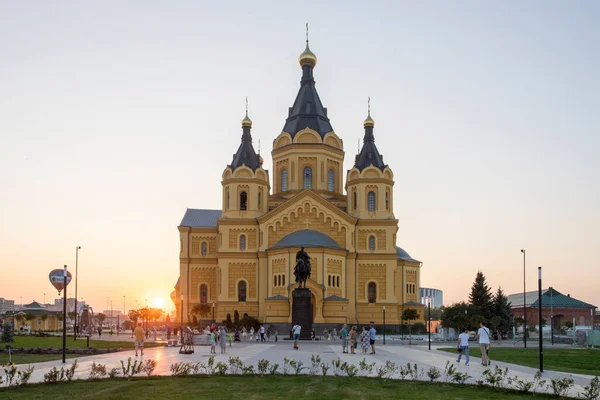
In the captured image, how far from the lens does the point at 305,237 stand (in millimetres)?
67500

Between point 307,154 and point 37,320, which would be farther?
point 37,320

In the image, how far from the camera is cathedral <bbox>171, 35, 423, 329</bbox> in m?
66.9

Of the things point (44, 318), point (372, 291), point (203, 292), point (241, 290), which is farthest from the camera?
point (44, 318)

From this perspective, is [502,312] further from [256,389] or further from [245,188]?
[256,389]

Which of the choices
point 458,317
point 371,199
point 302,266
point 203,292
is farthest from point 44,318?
point 458,317

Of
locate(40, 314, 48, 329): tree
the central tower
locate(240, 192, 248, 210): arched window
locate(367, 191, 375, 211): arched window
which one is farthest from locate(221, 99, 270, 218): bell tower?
locate(40, 314, 48, 329): tree

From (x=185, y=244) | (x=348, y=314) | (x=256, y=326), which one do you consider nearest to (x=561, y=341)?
(x=348, y=314)

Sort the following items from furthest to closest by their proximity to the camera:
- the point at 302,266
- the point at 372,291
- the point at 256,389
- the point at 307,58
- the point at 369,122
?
the point at 307,58 < the point at 369,122 < the point at 372,291 < the point at 302,266 < the point at 256,389

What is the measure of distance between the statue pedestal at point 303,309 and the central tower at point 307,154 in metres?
22.5

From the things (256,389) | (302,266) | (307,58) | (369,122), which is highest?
(307,58)

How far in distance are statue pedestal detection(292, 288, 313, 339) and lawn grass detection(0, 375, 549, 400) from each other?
1159 inches

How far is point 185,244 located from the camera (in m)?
76.1

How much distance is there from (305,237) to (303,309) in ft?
53.5

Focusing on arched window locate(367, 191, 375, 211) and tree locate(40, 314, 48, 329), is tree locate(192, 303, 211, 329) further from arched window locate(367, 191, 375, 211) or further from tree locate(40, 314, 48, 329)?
tree locate(40, 314, 48, 329)
